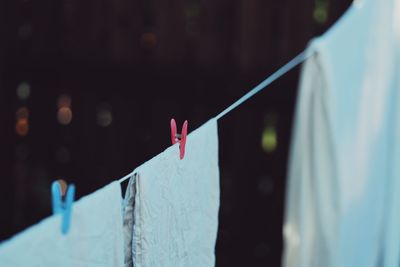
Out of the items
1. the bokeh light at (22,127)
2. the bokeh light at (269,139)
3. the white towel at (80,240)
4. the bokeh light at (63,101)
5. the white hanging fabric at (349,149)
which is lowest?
the white towel at (80,240)

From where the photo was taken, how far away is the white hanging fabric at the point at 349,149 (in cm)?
164

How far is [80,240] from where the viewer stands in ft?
3.53

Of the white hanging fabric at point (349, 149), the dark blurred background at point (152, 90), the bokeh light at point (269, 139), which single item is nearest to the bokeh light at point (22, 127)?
the dark blurred background at point (152, 90)

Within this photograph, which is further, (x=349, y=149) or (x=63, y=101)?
(x=63, y=101)

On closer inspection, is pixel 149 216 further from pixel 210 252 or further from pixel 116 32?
pixel 116 32

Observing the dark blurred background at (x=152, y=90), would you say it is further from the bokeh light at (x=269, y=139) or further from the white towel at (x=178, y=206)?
the white towel at (x=178, y=206)

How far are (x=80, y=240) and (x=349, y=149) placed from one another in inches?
33.6

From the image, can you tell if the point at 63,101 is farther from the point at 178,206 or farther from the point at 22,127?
the point at 178,206

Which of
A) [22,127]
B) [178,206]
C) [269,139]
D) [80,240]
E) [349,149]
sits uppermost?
[22,127]

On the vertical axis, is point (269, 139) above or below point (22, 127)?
below

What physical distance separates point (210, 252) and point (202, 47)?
124 centimetres

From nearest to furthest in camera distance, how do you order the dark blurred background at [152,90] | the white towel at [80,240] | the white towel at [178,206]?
the white towel at [80,240] < the white towel at [178,206] < the dark blurred background at [152,90]

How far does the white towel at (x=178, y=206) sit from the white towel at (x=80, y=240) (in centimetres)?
7

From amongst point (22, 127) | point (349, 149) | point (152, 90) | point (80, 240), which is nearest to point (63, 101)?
point (22, 127)
